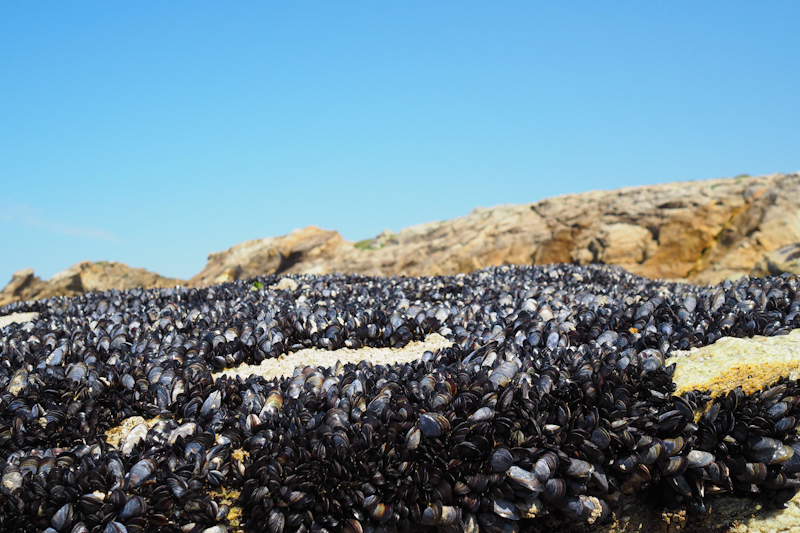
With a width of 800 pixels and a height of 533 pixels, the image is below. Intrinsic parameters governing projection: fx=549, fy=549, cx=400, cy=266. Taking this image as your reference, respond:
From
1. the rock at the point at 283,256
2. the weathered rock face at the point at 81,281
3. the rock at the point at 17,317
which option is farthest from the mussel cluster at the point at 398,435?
the rock at the point at 283,256

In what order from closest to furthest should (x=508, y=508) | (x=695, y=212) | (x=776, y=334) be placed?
(x=508, y=508), (x=776, y=334), (x=695, y=212)

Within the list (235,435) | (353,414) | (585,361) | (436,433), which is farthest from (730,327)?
(235,435)

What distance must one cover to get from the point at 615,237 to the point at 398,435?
44.3ft

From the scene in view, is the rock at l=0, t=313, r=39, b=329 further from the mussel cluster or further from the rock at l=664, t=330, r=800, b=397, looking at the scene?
the rock at l=664, t=330, r=800, b=397

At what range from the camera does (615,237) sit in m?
15.3

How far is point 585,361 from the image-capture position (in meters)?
3.84

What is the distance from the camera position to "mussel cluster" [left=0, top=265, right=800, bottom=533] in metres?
3.15

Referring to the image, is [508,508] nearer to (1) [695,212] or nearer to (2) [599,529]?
(2) [599,529]

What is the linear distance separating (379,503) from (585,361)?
172 cm

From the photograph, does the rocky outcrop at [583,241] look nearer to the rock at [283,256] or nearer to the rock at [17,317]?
the rock at [283,256]

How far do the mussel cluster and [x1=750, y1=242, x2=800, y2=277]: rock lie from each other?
18.1 ft

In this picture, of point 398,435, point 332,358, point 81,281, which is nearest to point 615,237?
point 332,358

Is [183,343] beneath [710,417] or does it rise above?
above

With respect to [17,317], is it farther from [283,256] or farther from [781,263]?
[781,263]
